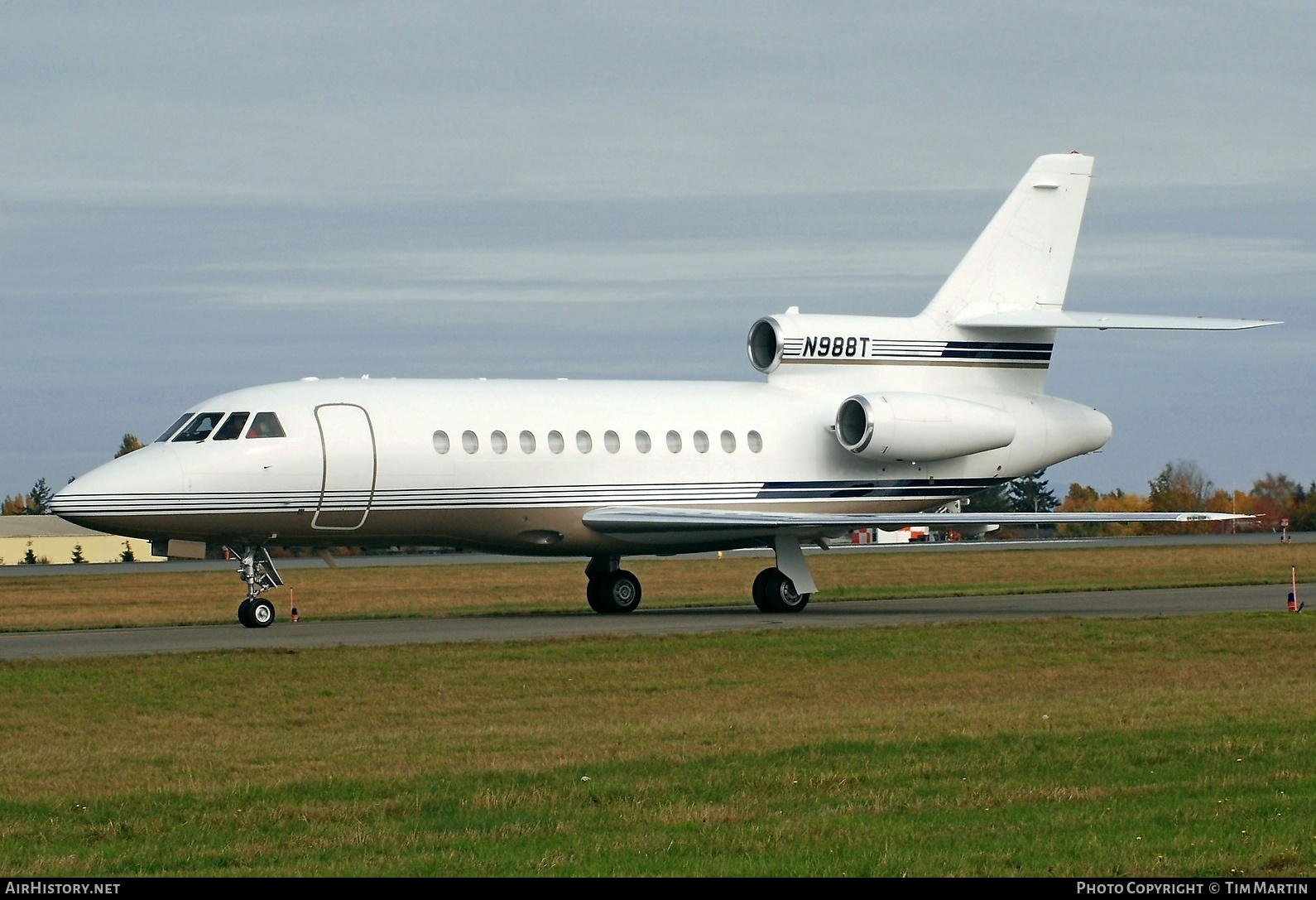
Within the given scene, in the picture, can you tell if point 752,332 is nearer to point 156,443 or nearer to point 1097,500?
point 156,443

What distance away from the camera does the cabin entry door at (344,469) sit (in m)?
26.9

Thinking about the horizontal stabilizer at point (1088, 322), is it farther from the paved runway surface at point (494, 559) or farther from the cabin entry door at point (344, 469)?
the paved runway surface at point (494, 559)

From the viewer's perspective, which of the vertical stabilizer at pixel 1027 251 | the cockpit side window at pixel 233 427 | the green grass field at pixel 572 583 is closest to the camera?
the cockpit side window at pixel 233 427

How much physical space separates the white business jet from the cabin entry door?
0.10 ft

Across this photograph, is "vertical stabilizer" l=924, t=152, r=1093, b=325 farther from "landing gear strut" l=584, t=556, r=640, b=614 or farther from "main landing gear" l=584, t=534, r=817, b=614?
"landing gear strut" l=584, t=556, r=640, b=614

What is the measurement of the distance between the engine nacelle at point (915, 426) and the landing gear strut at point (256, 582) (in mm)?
10789

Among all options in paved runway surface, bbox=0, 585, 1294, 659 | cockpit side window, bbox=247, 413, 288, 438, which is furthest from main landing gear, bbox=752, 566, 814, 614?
cockpit side window, bbox=247, 413, 288, 438

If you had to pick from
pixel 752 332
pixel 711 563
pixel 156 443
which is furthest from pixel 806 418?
pixel 711 563

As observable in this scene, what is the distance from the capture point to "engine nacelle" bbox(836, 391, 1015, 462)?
30953 millimetres

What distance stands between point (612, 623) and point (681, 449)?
16.0 ft

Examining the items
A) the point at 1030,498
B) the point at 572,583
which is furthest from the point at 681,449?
the point at 1030,498

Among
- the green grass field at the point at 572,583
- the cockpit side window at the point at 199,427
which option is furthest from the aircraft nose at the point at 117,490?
the green grass field at the point at 572,583

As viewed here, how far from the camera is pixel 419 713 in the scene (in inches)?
603

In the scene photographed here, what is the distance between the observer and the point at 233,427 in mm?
26594
